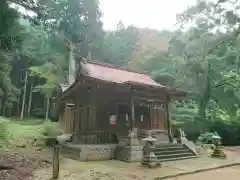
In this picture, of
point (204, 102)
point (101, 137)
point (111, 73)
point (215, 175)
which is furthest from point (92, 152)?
point (204, 102)

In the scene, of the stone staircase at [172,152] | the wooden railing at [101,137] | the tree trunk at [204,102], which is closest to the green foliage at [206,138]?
the tree trunk at [204,102]

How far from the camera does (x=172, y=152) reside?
450 inches

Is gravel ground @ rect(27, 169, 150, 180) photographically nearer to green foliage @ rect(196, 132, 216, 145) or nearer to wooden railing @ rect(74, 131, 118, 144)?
wooden railing @ rect(74, 131, 118, 144)

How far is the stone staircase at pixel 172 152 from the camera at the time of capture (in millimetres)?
10801

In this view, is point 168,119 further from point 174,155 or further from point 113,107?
point 113,107

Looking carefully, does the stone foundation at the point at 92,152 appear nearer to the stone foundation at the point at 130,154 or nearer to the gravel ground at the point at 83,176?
the stone foundation at the point at 130,154

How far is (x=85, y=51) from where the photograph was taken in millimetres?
29906

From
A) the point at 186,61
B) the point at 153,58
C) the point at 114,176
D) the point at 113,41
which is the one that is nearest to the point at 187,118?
the point at 186,61

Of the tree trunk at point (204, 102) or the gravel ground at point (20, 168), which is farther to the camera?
the tree trunk at point (204, 102)

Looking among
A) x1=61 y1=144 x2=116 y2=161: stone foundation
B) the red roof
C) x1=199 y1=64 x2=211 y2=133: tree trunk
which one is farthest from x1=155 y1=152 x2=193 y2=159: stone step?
x1=199 y1=64 x2=211 y2=133: tree trunk

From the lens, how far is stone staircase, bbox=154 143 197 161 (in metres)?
10.8

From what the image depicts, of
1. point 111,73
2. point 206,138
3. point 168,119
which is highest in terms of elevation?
point 111,73

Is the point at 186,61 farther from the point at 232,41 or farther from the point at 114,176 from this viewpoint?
the point at 114,176

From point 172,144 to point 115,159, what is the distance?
3.11 metres
